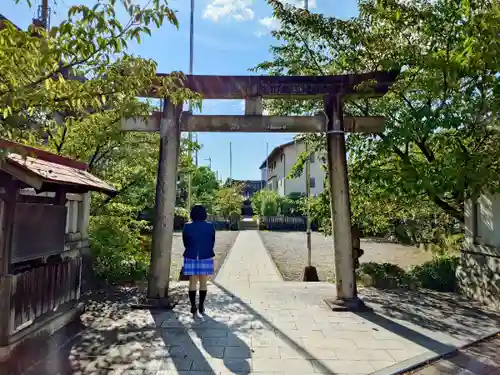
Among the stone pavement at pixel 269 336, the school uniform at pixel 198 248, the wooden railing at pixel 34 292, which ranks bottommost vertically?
the stone pavement at pixel 269 336

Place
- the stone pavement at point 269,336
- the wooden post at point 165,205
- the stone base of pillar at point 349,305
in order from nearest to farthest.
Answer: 1. the stone pavement at point 269,336
2. the stone base of pillar at point 349,305
3. the wooden post at point 165,205

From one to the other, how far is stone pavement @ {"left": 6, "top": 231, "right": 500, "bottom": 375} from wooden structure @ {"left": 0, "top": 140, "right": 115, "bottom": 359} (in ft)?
1.49

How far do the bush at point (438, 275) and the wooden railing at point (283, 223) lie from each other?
25104 millimetres

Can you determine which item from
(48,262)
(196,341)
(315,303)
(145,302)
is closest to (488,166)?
(315,303)

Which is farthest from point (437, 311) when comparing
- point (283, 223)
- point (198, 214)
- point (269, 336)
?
point (283, 223)

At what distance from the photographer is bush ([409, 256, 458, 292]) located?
798 centimetres

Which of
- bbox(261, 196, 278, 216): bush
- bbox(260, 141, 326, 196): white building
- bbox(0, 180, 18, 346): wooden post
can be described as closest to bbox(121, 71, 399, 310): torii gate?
bbox(0, 180, 18, 346): wooden post

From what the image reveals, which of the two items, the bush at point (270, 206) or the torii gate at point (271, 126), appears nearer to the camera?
the torii gate at point (271, 126)

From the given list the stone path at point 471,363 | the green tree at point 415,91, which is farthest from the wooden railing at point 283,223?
the stone path at point 471,363

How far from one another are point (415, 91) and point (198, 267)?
5094mm

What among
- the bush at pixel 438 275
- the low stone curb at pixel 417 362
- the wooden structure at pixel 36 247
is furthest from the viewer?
the bush at pixel 438 275

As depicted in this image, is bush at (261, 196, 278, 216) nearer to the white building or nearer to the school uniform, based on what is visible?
the white building

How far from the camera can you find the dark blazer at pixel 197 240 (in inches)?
239

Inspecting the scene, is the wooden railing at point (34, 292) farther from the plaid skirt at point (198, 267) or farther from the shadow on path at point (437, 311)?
the shadow on path at point (437, 311)
